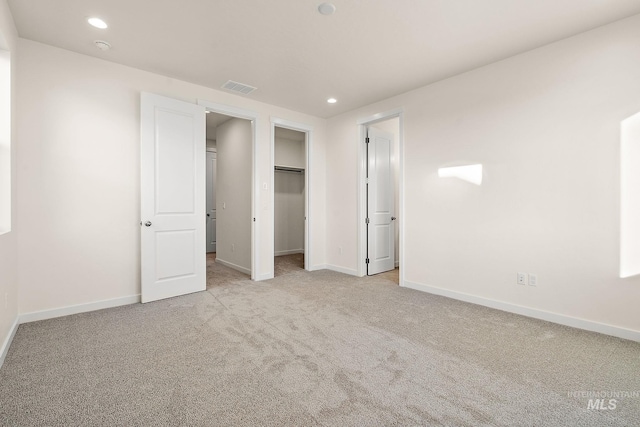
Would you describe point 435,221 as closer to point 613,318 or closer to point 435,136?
point 435,136

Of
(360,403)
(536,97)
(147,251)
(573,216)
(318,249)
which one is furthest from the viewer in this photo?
(318,249)

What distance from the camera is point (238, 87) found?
3.91 m

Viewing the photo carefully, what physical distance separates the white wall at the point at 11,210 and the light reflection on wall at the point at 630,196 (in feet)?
16.3

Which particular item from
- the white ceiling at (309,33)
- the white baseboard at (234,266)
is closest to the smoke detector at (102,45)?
the white ceiling at (309,33)

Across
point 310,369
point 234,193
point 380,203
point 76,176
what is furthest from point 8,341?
point 380,203

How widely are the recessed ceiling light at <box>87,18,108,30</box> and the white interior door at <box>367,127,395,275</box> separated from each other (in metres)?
3.56

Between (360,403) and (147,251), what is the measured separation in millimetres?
2912

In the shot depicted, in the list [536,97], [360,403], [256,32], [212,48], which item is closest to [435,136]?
[536,97]

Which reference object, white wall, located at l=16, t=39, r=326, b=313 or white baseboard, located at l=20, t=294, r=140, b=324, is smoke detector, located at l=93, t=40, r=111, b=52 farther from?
white baseboard, located at l=20, t=294, r=140, b=324

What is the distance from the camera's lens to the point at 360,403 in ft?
5.43

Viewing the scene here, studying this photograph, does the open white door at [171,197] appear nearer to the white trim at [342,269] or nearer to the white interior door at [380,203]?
the white trim at [342,269]

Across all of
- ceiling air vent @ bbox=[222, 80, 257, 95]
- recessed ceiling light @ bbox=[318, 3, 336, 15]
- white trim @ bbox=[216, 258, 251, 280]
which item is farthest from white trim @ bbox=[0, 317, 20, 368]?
recessed ceiling light @ bbox=[318, 3, 336, 15]

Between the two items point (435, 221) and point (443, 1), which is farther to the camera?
point (435, 221)

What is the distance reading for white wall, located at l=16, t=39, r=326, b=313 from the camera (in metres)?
2.80
